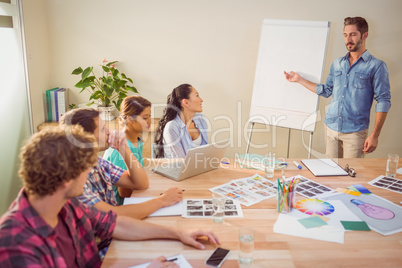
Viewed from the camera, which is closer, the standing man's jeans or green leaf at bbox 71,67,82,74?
the standing man's jeans

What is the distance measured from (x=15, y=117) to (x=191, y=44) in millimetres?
1848

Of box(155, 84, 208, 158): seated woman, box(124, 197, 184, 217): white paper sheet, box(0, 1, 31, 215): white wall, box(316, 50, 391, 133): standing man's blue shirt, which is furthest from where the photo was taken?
box(316, 50, 391, 133): standing man's blue shirt

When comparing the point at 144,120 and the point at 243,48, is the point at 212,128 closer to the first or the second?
the point at 243,48

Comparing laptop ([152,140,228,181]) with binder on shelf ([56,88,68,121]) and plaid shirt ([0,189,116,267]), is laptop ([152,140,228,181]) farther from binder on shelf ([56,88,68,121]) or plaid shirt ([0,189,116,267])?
binder on shelf ([56,88,68,121])

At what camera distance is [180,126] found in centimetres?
281

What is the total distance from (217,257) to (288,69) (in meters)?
2.58

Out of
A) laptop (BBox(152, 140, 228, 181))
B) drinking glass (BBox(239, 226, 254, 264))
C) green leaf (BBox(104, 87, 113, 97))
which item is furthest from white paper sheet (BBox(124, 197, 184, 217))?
green leaf (BBox(104, 87, 113, 97))

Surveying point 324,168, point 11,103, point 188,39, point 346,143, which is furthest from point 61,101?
point 346,143

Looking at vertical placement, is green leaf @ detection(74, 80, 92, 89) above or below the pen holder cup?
above

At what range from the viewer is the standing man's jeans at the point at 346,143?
3.27 metres

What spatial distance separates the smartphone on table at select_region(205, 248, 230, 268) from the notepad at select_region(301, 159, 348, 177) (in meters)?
1.07

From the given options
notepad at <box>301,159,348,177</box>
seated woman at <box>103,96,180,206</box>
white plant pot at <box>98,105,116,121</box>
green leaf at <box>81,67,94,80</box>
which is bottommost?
notepad at <box>301,159,348,177</box>

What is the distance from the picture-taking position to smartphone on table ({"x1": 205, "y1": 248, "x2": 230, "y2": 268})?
137 cm

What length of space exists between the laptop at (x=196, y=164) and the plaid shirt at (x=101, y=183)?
335mm
